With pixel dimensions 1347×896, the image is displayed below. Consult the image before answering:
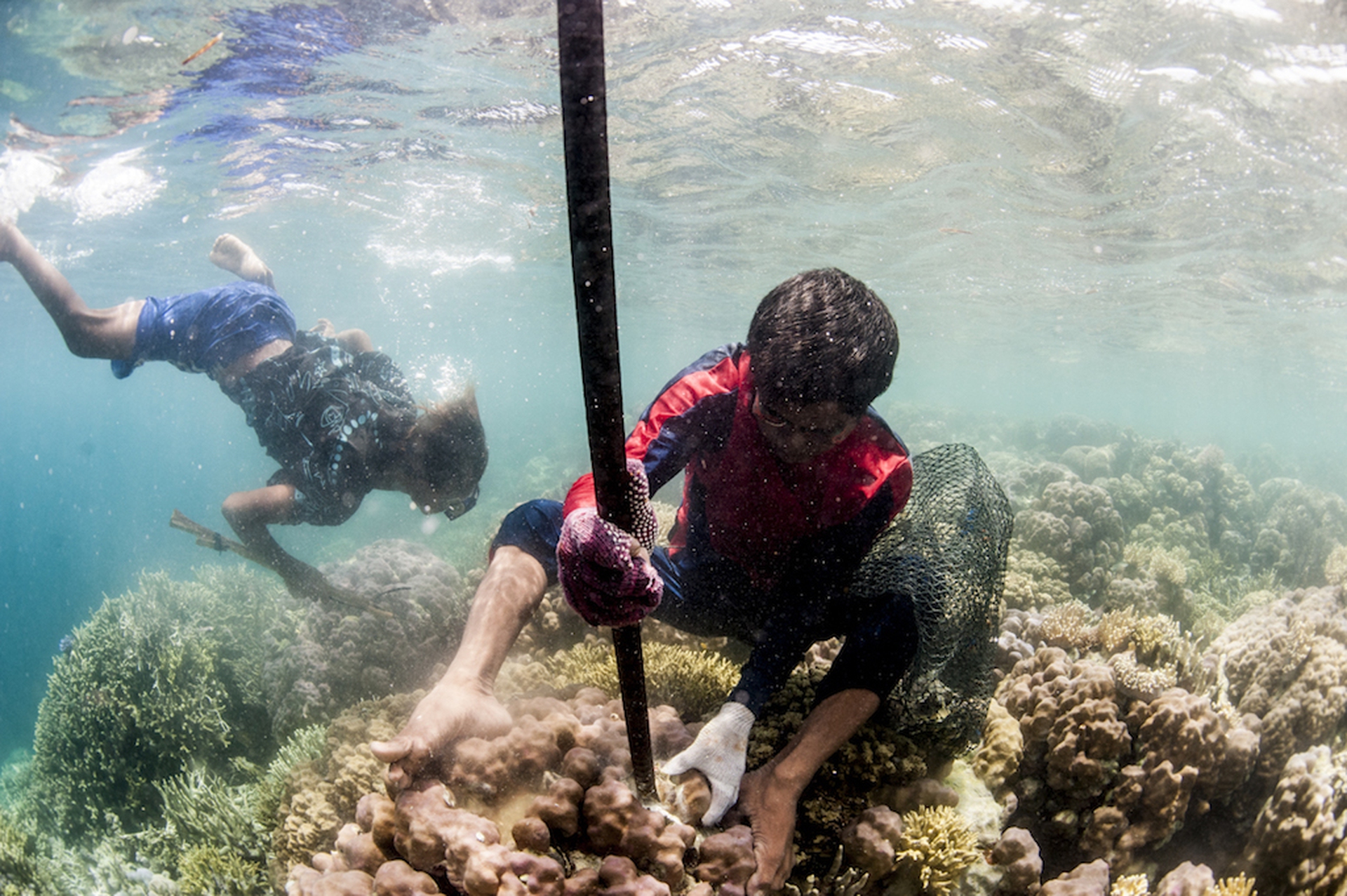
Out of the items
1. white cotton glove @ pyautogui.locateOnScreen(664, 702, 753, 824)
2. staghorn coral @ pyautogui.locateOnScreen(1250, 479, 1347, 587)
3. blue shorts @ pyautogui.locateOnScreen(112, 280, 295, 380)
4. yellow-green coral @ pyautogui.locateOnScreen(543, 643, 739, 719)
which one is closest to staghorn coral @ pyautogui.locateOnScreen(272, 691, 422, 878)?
yellow-green coral @ pyautogui.locateOnScreen(543, 643, 739, 719)

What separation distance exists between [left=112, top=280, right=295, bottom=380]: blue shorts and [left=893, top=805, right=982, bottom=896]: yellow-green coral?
263 inches

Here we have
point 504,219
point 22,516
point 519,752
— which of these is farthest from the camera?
point 22,516

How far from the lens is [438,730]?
7.29ft

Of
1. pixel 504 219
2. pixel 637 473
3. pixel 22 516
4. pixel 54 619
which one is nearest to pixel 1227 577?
pixel 637 473

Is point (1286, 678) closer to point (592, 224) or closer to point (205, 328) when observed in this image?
point (592, 224)

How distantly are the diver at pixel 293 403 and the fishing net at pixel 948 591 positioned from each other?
348 centimetres

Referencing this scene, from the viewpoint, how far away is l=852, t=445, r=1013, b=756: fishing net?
2787 millimetres

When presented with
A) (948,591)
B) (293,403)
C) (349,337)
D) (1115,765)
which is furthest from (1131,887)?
(349,337)

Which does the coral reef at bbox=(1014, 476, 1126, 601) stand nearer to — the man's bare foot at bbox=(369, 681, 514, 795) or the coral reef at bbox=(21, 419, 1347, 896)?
the coral reef at bbox=(21, 419, 1347, 896)

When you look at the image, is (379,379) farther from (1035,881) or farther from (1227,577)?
(1227,577)

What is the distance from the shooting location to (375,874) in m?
2.07

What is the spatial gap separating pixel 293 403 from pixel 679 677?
14.8 feet

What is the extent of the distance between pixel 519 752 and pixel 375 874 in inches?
22.4

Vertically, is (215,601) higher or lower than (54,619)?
higher
